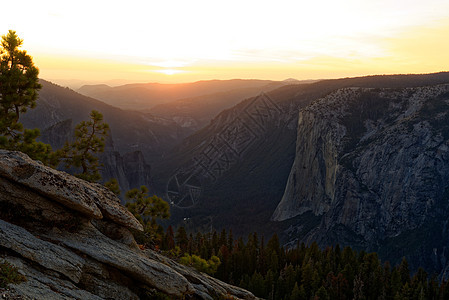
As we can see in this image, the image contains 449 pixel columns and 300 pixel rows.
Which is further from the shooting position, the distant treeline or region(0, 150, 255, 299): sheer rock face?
the distant treeline

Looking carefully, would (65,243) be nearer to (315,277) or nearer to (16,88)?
(16,88)

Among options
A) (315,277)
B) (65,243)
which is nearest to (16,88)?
(65,243)

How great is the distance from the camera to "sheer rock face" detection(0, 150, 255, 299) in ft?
56.5

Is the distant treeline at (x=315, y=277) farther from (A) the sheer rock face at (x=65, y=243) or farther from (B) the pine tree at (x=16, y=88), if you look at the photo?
(A) the sheer rock face at (x=65, y=243)

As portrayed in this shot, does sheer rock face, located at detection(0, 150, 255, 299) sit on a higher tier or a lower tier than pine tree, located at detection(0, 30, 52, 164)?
lower

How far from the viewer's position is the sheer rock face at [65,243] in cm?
1722

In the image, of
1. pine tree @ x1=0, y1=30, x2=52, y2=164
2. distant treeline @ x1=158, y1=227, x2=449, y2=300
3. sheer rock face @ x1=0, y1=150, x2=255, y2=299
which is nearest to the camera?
sheer rock face @ x1=0, y1=150, x2=255, y2=299

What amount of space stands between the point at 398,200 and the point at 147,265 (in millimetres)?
190096

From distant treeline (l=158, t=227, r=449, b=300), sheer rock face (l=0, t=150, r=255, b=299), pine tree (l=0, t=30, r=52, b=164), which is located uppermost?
pine tree (l=0, t=30, r=52, b=164)

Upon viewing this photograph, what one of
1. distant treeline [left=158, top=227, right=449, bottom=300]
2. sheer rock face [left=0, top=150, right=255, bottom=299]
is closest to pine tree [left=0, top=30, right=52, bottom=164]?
sheer rock face [left=0, top=150, right=255, bottom=299]

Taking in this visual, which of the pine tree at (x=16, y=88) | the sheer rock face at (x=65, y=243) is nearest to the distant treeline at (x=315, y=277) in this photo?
the pine tree at (x=16, y=88)

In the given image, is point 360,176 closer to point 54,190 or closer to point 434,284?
point 434,284

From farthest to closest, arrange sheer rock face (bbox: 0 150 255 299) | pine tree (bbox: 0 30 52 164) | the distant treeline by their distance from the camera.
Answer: the distant treeline
pine tree (bbox: 0 30 52 164)
sheer rock face (bbox: 0 150 255 299)

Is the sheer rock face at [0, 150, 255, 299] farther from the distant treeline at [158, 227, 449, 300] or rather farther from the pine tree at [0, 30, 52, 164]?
the distant treeline at [158, 227, 449, 300]
